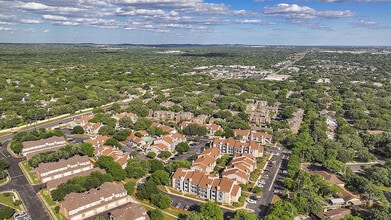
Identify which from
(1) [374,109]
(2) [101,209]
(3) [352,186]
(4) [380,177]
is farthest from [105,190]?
(1) [374,109]

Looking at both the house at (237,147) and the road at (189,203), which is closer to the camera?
the road at (189,203)

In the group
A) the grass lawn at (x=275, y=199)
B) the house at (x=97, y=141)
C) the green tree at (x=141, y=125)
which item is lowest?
the grass lawn at (x=275, y=199)

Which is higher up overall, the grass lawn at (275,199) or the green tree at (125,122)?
the green tree at (125,122)

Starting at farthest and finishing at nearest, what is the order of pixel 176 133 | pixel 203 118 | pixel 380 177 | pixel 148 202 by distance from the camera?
1. pixel 203 118
2. pixel 176 133
3. pixel 380 177
4. pixel 148 202

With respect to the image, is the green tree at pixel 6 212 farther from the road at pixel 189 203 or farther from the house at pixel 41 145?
the road at pixel 189 203

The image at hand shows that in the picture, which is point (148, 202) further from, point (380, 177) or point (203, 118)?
point (203, 118)

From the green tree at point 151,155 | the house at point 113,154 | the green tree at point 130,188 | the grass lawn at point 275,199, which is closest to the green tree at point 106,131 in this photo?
the house at point 113,154
